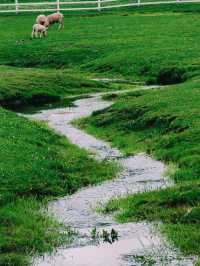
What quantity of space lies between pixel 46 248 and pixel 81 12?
159 ft

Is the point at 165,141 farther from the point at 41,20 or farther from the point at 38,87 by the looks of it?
the point at 41,20

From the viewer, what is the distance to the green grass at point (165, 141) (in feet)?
45.1

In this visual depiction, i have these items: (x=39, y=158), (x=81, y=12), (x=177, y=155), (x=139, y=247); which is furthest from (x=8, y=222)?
(x=81, y=12)

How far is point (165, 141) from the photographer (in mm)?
19984

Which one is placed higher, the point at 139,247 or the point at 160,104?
the point at 139,247

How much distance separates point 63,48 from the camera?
141 feet

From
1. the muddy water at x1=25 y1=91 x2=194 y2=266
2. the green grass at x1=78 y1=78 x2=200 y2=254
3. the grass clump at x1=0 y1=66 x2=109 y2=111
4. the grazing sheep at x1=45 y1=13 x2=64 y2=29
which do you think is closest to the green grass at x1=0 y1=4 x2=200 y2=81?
the grazing sheep at x1=45 y1=13 x2=64 y2=29

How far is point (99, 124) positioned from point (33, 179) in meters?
8.09

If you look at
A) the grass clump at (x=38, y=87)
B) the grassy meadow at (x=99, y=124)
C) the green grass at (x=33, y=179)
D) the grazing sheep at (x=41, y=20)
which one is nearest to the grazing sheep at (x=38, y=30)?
the grassy meadow at (x=99, y=124)

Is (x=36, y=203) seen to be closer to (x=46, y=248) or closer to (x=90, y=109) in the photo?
(x=46, y=248)

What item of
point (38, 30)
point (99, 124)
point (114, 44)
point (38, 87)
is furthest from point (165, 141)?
point (38, 30)

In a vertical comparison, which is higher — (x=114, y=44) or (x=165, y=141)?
(x=165, y=141)

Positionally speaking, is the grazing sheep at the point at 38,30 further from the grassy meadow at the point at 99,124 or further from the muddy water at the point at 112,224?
the muddy water at the point at 112,224

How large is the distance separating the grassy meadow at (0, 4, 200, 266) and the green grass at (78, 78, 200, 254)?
25 mm
